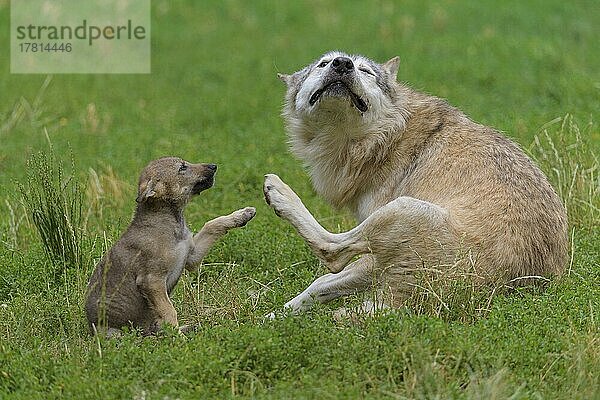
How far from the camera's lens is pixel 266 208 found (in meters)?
9.70

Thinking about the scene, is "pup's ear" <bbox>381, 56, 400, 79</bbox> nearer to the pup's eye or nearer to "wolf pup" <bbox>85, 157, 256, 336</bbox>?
the pup's eye

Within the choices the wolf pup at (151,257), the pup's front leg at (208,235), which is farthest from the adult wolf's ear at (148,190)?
the pup's front leg at (208,235)

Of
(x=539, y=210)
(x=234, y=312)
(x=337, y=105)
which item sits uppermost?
(x=337, y=105)

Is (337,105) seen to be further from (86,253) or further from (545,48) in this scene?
(545,48)

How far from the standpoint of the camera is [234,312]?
7.29m

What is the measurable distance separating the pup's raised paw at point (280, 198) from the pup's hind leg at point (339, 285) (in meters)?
0.55

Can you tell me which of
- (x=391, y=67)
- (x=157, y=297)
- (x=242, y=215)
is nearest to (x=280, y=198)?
(x=242, y=215)

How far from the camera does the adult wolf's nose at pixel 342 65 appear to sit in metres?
7.62

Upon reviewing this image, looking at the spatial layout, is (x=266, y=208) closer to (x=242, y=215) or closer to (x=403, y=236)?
(x=242, y=215)

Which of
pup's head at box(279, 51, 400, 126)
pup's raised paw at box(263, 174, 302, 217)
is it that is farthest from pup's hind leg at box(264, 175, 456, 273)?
pup's head at box(279, 51, 400, 126)

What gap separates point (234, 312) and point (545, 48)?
9.68m

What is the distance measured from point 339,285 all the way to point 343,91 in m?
1.40

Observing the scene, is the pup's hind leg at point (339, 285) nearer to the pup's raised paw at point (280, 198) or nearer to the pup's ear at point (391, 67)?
the pup's raised paw at point (280, 198)

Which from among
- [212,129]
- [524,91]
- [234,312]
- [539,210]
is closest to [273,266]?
[234,312]
